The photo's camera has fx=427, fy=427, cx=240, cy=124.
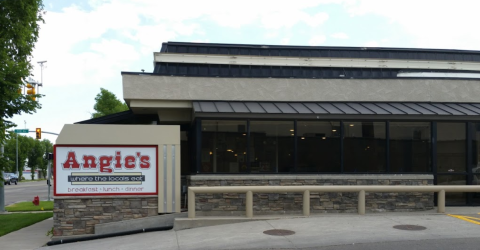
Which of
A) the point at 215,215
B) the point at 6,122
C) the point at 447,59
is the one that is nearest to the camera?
the point at 215,215

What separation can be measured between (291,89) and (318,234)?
567 cm

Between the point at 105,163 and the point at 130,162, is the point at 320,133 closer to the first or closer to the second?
the point at 130,162

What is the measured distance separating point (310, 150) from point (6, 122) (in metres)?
10.8

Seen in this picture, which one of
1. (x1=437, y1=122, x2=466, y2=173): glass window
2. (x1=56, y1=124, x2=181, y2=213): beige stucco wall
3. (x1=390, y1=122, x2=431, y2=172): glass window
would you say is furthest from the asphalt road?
(x1=437, y1=122, x2=466, y2=173): glass window

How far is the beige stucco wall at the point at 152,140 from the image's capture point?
11.8 meters

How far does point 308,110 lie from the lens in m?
12.6

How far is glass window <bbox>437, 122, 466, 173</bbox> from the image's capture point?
42.5 ft

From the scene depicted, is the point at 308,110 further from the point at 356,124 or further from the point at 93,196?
the point at 93,196

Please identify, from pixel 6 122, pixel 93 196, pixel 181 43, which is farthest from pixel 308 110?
pixel 6 122

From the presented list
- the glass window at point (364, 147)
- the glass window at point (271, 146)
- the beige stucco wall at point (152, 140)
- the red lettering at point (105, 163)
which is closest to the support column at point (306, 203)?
the glass window at point (271, 146)

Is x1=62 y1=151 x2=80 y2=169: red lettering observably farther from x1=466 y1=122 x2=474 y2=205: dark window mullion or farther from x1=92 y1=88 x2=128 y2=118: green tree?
x1=92 y1=88 x2=128 y2=118: green tree

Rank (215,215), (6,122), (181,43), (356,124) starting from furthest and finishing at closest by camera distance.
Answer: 1. (181,43)
2. (6,122)
3. (356,124)
4. (215,215)

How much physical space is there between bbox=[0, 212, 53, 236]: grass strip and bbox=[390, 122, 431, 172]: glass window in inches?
477

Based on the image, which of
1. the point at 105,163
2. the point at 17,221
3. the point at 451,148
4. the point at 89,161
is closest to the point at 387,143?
the point at 451,148
